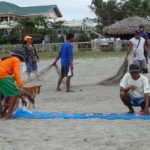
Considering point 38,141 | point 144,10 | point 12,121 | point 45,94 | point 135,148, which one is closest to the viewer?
point 135,148

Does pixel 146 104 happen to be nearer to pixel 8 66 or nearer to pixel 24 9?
pixel 8 66

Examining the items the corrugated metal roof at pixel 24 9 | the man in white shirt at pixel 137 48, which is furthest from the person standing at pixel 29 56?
the corrugated metal roof at pixel 24 9

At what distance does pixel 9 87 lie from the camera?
550 cm

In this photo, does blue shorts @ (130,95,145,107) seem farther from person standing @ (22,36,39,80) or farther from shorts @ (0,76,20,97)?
person standing @ (22,36,39,80)

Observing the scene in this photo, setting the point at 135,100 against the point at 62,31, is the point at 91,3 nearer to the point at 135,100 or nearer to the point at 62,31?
the point at 62,31

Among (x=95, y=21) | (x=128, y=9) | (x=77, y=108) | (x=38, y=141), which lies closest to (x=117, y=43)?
(x=128, y=9)

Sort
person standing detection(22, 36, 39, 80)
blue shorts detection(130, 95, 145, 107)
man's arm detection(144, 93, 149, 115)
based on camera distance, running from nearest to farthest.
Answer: man's arm detection(144, 93, 149, 115) → blue shorts detection(130, 95, 145, 107) → person standing detection(22, 36, 39, 80)

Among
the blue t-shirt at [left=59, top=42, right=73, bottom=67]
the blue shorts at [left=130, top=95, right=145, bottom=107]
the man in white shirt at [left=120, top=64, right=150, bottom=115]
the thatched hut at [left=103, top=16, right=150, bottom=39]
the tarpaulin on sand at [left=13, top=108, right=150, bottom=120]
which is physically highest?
the thatched hut at [left=103, top=16, right=150, bottom=39]

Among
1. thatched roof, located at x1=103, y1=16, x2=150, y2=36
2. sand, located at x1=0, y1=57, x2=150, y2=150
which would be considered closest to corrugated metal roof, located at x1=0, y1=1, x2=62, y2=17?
thatched roof, located at x1=103, y1=16, x2=150, y2=36

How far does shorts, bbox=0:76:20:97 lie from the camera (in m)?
5.50

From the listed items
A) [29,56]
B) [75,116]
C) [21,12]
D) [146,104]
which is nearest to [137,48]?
[29,56]

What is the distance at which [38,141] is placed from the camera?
164 inches

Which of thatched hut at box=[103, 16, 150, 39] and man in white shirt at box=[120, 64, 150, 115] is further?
thatched hut at box=[103, 16, 150, 39]

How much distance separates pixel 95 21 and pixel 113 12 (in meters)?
3.76
